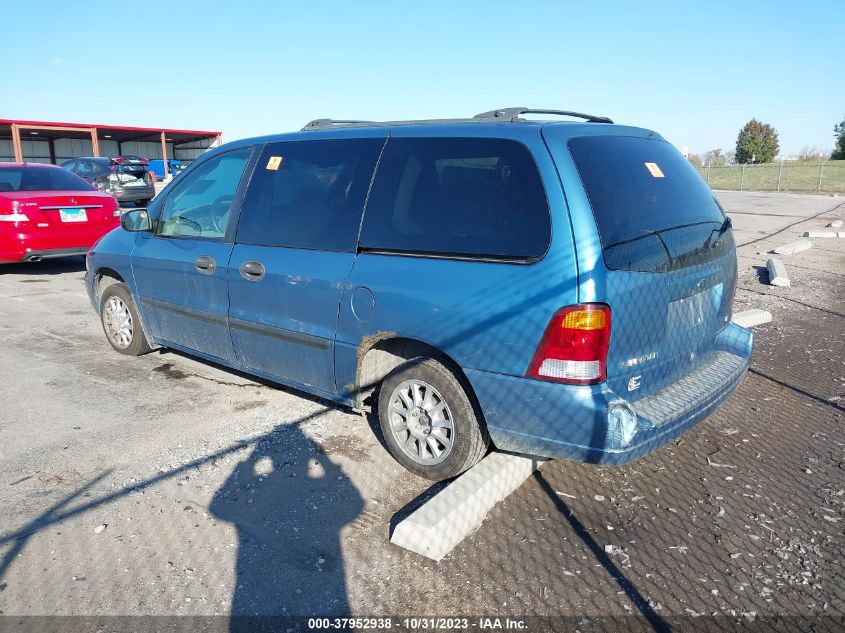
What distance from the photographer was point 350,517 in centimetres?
329

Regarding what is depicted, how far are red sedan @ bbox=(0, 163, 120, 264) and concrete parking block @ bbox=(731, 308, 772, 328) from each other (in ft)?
27.5

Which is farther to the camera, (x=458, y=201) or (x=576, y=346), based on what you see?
(x=458, y=201)

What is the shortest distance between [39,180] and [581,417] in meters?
9.50

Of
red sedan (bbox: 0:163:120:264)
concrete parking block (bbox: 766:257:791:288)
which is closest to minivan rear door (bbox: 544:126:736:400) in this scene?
concrete parking block (bbox: 766:257:791:288)

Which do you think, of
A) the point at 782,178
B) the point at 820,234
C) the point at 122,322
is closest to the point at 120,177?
the point at 122,322

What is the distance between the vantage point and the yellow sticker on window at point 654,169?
3512mm

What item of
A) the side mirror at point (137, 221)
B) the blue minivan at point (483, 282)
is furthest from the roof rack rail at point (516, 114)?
the side mirror at point (137, 221)

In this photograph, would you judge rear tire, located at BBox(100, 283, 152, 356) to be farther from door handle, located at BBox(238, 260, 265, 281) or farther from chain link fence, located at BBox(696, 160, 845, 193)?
chain link fence, located at BBox(696, 160, 845, 193)

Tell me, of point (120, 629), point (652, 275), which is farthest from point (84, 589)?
point (652, 275)

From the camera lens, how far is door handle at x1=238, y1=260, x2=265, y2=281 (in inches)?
165

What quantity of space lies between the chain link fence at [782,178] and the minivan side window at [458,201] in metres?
34.6

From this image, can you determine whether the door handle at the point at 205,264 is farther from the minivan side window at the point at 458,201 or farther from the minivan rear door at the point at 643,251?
the minivan rear door at the point at 643,251

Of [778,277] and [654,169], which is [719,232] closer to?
[654,169]

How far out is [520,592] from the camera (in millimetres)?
2746
